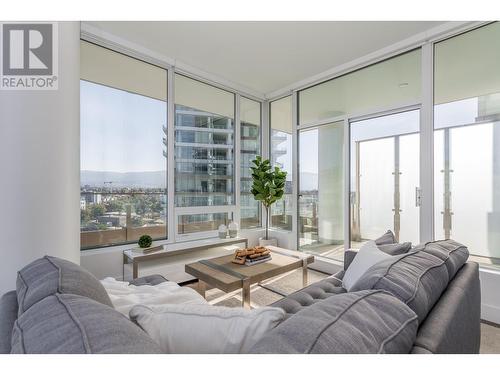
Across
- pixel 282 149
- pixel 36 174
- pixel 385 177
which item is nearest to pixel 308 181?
pixel 282 149

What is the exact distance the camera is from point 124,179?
3.05 metres

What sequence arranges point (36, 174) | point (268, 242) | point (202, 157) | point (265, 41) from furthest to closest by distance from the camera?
point (268, 242) < point (202, 157) < point (265, 41) < point (36, 174)

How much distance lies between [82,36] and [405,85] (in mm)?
3680

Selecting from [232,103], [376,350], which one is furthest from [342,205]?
[376,350]

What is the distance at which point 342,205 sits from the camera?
363 cm

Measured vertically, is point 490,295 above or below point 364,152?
below

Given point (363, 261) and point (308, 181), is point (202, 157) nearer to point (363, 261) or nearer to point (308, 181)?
point (308, 181)

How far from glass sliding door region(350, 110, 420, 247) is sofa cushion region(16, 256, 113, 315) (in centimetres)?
321

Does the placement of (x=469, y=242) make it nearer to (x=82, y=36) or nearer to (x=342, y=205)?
(x=342, y=205)

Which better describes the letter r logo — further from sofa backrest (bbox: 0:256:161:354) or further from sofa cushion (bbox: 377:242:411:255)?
sofa cushion (bbox: 377:242:411:255)

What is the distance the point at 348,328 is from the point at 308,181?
3554 mm

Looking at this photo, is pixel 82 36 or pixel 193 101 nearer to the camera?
pixel 82 36

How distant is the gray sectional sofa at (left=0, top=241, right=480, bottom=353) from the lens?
58 centimetres

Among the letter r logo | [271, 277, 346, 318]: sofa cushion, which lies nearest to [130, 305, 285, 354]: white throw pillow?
[271, 277, 346, 318]: sofa cushion
